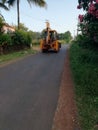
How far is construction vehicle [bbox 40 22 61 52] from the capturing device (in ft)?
125

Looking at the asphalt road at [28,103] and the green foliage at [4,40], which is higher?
the green foliage at [4,40]

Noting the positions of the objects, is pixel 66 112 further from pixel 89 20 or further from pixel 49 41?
pixel 49 41

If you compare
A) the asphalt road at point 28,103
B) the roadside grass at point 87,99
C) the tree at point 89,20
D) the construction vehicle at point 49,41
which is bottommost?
the asphalt road at point 28,103

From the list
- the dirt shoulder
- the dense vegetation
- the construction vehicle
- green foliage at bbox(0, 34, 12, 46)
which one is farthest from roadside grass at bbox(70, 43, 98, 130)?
the construction vehicle

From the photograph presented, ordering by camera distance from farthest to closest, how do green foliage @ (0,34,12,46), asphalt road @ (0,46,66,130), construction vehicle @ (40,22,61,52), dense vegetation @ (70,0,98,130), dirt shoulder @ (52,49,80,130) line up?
construction vehicle @ (40,22,61,52)
green foliage @ (0,34,12,46)
dense vegetation @ (70,0,98,130)
asphalt road @ (0,46,66,130)
dirt shoulder @ (52,49,80,130)

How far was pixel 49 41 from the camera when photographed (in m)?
38.8

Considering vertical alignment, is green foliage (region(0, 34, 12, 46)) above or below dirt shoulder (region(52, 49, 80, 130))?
above

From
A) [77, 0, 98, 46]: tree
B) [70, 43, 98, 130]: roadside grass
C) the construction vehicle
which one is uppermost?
[77, 0, 98, 46]: tree

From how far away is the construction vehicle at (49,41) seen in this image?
1506 inches

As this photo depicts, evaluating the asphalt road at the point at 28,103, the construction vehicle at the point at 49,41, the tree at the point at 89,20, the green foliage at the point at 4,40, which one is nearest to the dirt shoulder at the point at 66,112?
the asphalt road at the point at 28,103

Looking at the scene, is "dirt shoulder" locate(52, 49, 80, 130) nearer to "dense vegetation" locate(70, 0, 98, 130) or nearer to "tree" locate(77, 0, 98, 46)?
"dense vegetation" locate(70, 0, 98, 130)

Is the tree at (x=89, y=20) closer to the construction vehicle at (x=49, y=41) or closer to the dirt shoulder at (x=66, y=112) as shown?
the dirt shoulder at (x=66, y=112)

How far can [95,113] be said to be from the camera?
796 cm

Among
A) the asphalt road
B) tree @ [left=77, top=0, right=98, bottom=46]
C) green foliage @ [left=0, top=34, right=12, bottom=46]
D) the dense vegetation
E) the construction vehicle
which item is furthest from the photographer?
the construction vehicle
